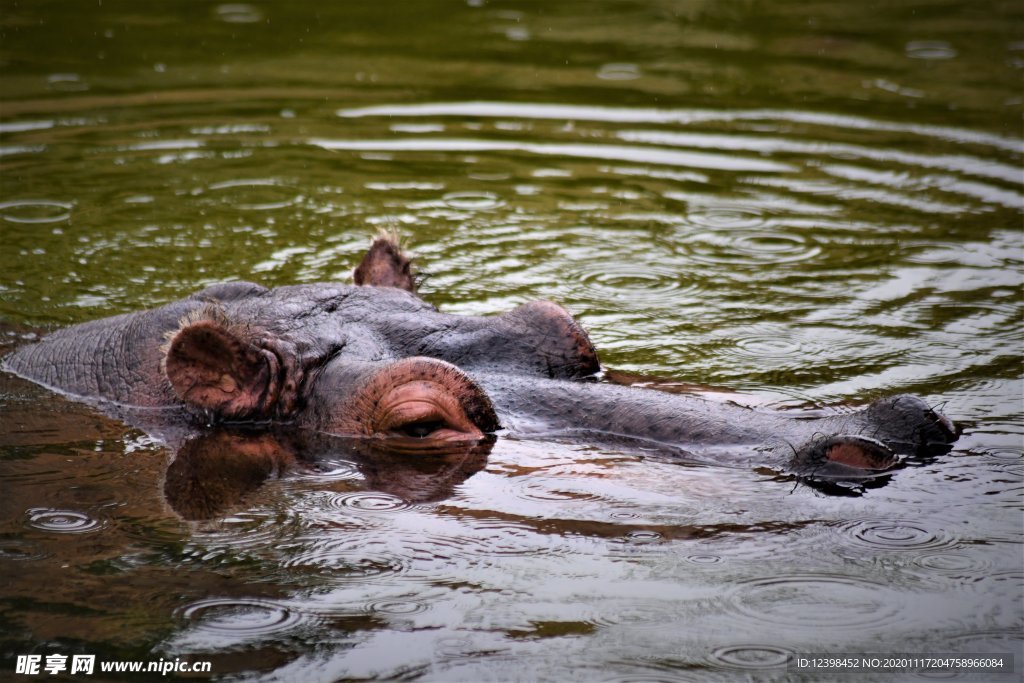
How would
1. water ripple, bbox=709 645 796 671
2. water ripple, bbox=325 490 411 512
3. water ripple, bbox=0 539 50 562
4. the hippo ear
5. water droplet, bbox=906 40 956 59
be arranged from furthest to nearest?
water droplet, bbox=906 40 956 59
the hippo ear
water ripple, bbox=325 490 411 512
water ripple, bbox=0 539 50 562
water ripple, bbox=709 645 796 671

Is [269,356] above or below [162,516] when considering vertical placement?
above

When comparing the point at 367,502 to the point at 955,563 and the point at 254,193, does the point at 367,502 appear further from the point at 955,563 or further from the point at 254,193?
the point at 254,193

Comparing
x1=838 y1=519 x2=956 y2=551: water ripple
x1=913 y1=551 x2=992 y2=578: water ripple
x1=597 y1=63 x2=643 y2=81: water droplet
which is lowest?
x1=913 y1=551 x2=992 y2=578: water ripple

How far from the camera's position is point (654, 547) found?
4.39 meters

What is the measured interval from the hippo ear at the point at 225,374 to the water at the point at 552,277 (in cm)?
33

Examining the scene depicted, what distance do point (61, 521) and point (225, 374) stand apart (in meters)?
0.92

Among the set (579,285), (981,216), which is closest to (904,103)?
(981,216)

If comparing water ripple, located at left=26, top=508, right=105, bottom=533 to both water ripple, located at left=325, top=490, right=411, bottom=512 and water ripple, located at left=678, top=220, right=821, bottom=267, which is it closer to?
water ripple, located at left=325, top=490, right=411, bottom=512

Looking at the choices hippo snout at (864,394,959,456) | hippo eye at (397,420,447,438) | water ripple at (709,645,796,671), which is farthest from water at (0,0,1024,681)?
hippo eye at (397,420,447,438)

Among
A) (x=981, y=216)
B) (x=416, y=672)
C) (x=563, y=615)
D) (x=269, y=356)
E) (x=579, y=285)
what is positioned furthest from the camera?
(x=981, y=216)

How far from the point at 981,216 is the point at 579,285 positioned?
3.05 m

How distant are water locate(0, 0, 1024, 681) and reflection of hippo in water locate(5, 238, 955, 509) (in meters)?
0.14

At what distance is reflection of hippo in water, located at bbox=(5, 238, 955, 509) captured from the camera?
4.79 metres

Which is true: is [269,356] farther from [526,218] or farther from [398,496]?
[526,218]
